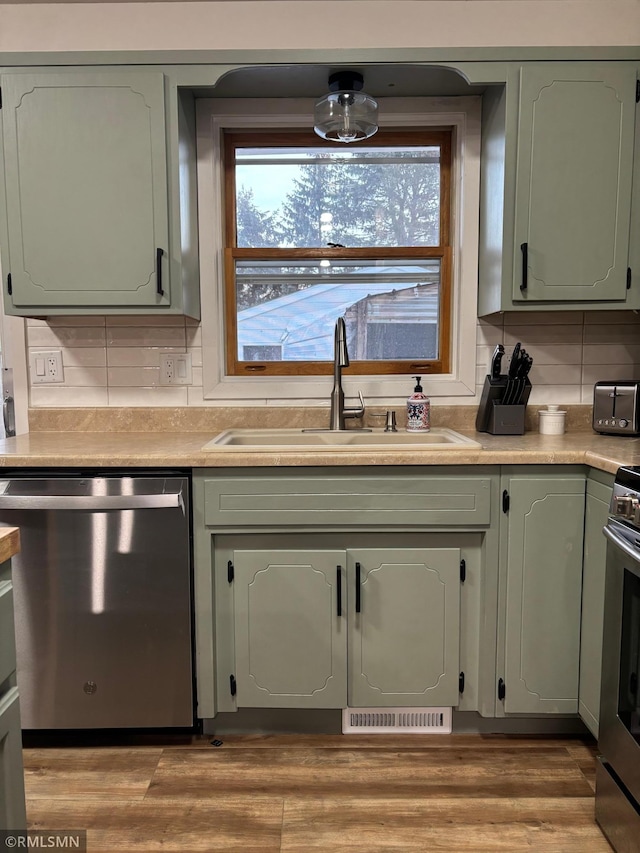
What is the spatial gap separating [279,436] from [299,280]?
2.23ft

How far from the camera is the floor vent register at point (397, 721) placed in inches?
75.7

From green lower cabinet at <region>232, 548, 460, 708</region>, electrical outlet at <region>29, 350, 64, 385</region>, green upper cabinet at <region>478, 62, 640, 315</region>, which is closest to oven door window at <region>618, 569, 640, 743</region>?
green lower cabinet at <region>232, 548, 460, 708</region>

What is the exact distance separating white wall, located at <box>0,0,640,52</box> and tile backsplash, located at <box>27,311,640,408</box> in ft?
3.43

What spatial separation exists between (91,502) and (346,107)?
159cm

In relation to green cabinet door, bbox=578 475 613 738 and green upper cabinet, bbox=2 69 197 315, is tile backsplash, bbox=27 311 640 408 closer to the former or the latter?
green upper cabinet, bbox=2 69 197 315

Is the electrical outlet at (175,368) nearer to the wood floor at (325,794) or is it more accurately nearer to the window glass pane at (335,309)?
the window glass pane at (335,309)

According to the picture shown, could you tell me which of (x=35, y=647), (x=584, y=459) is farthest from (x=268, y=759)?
(x=584, y=459)

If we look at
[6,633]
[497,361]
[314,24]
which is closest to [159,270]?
[314,24]

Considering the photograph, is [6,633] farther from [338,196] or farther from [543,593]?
[338,196]

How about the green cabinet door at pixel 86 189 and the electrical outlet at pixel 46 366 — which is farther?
the electrical outlet at pixel 46 366

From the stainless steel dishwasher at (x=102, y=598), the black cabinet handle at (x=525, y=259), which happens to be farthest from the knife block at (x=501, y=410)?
the stainless steel dishwasher at (x=102, y=598)

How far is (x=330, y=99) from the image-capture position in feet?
6.65

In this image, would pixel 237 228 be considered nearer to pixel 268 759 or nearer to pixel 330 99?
pixel 330 99

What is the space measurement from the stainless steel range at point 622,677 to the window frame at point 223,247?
1.05m
